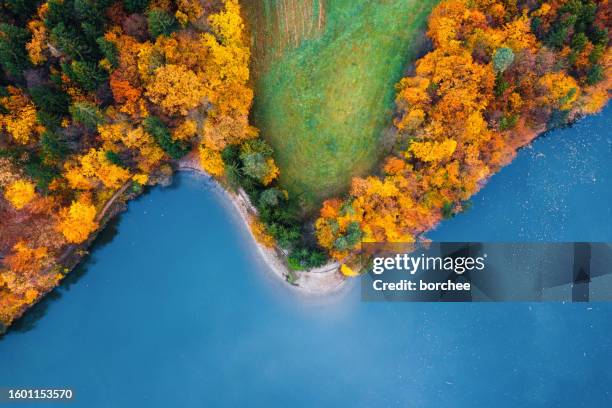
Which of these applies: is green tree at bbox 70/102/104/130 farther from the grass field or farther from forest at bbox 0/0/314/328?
the grass field

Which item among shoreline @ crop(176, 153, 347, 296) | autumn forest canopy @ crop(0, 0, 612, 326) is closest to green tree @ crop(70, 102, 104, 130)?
autumn forest canopy @ crop(0, 0, 612, 326)

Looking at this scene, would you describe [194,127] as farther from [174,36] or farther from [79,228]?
[79,228]

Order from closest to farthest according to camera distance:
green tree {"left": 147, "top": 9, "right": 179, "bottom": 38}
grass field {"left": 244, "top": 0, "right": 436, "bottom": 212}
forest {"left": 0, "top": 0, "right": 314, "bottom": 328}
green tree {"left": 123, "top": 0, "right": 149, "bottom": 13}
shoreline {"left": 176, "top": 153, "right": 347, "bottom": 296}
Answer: green tree {"left": 147, "top": 9, "right": 179, "bottom": 38}, forest {"left": 0, "top": 0, "right": 314, "bottom": 328}, green tree {"left": 123, "top": 0, "right": 149, "bottom": 13}, grass field {"left": 244, "top": 0, "right": 436, "bottom": 212}, shoreline {"left": 176, "top": 153, "right": 347, "bottom": 296}

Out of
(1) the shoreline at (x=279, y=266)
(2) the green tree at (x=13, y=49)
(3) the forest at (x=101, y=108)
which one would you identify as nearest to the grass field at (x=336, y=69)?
(3) the forest at (x=101, y=108)

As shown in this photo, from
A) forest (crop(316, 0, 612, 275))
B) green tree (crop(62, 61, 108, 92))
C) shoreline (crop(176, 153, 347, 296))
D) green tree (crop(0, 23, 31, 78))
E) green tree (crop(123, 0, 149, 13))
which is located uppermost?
green tree (crop(123, 0, 149, 13))

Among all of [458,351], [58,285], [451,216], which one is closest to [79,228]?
[58,285]

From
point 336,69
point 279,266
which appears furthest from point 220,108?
point 279,266

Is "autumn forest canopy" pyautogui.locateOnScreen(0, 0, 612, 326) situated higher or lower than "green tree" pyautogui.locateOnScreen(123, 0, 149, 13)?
lower

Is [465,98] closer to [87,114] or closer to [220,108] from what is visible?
[220,108]
